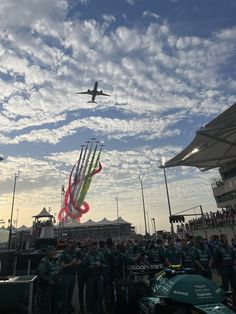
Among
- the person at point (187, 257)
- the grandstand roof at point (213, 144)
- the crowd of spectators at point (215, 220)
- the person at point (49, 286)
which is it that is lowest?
the person at point (49, 286)

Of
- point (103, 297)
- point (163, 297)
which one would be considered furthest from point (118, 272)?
point (163, 297)

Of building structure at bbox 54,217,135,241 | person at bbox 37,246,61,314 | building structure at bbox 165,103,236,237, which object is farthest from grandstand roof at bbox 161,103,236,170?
building structure at bbox 54,217,135,241

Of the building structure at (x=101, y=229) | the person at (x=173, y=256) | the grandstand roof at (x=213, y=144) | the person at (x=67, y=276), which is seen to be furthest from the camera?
the building structure at (x=101, y=229)

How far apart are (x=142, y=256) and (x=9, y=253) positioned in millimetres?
5256

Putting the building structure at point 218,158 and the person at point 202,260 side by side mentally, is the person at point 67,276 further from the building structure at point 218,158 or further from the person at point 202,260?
the building structure at point 218,158

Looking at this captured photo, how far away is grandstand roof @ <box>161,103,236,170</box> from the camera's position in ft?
79.8

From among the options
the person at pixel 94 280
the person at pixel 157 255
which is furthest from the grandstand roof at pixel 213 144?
the person at pixel 94 280

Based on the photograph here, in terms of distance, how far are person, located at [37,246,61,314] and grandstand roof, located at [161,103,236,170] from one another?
17.9 m

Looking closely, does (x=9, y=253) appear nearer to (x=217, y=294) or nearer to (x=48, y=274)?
(x=48, y=274)

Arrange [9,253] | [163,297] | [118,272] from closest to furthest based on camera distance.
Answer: [163,297] < [118,272] < [9,253]

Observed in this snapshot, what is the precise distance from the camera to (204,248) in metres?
10.8

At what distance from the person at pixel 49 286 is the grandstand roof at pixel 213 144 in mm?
17924

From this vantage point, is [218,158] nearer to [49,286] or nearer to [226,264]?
[226,264]

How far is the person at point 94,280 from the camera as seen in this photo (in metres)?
8.51
